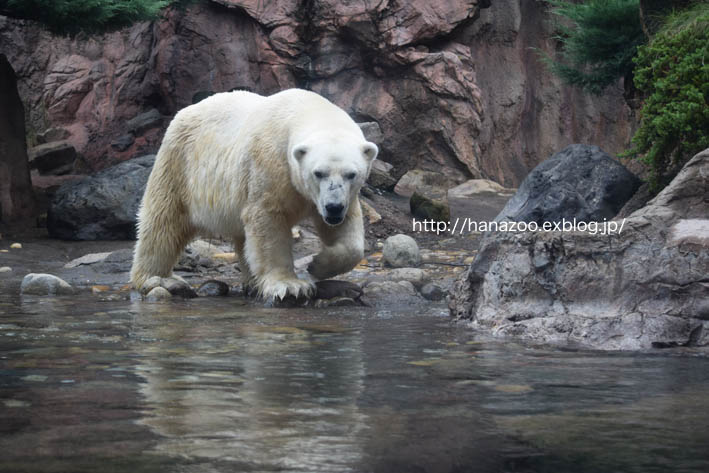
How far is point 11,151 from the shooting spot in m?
10.2

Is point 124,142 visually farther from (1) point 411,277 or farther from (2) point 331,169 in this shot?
(2) point 331,169

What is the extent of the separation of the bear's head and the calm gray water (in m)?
1.07

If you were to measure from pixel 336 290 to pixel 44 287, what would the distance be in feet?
6.79

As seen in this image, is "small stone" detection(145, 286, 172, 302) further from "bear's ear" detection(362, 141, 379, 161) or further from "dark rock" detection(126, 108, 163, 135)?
"dark rock" detection(126, 108, 163, 135)

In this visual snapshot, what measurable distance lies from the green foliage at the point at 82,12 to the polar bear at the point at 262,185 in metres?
3.96

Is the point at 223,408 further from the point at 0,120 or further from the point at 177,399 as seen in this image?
the point at 0,120

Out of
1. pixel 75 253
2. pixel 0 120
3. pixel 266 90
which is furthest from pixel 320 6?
pixel 75 253

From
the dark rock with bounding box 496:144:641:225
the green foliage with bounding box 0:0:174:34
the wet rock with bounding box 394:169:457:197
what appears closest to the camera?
the dark rock with bounding box 496:144:641:225

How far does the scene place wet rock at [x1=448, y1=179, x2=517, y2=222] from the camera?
10797mm

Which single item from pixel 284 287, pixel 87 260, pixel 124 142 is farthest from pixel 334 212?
pixel 124 142

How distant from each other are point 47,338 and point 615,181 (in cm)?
538

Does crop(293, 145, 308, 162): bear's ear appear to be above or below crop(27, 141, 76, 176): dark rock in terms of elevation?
below

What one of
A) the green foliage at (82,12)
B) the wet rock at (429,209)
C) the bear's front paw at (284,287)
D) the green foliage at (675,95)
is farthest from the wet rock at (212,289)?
the green foliage at (82,12)

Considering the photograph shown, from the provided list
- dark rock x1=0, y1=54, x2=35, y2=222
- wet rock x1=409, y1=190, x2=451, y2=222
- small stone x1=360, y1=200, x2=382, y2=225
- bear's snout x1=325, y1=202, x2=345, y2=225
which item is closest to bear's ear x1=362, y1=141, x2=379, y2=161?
bear's snout x1=325, y1=202, x2=345, y2=225
